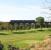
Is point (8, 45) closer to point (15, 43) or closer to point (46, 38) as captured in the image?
point (15, 43)

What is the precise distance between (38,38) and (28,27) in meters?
0.33

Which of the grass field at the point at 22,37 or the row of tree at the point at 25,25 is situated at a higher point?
the row of tree at the point at 25,25

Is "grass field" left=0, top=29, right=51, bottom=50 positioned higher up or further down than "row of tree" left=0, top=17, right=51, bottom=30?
further down

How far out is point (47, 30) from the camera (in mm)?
4578

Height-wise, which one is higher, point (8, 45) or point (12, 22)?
point (12, 22)

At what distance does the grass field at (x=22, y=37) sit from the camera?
4.28 metres

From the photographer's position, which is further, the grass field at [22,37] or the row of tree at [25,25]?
the row of tree at [25,25]

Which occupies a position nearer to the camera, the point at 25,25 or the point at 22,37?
the point at 22,37

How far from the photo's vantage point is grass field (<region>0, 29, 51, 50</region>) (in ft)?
14.0

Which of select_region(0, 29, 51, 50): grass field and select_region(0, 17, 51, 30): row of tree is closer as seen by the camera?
select_region(0, 29, 51, 50): grass field

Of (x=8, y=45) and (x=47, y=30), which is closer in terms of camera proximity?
(x=8, y=45)

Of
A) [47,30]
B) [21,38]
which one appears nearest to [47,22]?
[47,30]

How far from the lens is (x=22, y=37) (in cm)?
436

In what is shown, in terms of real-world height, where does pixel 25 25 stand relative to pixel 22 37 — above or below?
above
